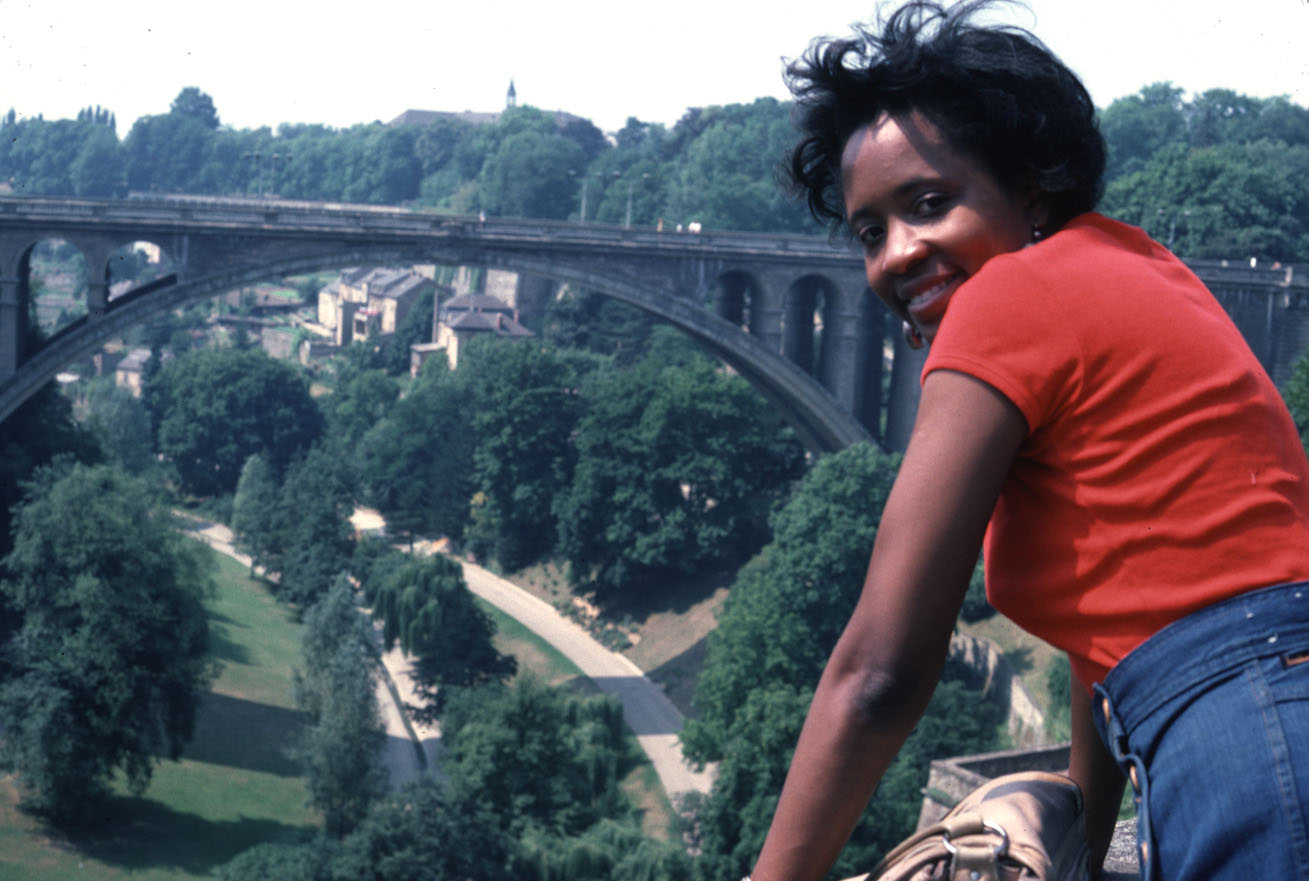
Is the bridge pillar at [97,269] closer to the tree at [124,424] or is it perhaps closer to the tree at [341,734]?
the tree at [341,734]

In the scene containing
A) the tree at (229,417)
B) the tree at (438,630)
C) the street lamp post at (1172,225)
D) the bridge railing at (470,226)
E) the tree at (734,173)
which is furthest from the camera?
the tree at (734,173)

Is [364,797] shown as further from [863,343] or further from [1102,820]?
[1102,820]

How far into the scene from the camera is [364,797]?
2162 cm

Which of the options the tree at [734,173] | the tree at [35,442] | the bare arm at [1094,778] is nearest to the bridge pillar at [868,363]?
the tree at [35,442]

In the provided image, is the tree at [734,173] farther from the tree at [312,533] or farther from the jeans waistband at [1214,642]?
the jeans waistband at [1214,642]

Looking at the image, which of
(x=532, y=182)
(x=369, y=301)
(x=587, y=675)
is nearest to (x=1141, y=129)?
Answer: (x=532, y=182)

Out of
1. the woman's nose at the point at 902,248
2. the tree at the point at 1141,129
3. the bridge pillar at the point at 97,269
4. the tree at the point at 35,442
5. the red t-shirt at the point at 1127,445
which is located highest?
the tree at the point at 1141,129

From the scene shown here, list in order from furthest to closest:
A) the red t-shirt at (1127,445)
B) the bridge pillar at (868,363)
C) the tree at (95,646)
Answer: the bridge pillar at (868,363), the tree at (95,646), the red t-shirt at (1127,445)

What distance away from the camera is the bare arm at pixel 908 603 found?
1.59 m

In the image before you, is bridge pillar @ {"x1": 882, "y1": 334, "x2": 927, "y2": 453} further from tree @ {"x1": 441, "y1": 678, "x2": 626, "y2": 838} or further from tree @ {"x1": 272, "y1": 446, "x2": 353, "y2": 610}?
tree @ {"x1": 272, "y1": 446, "x2": 353, "y2": 610}

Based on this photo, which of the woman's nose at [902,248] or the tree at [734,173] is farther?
the tree at [734,173]

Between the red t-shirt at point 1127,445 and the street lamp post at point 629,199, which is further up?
the street lamp post at point 629,199

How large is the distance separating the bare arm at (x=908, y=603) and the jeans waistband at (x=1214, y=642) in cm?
21

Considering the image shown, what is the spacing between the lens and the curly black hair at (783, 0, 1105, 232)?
1.87 meters
